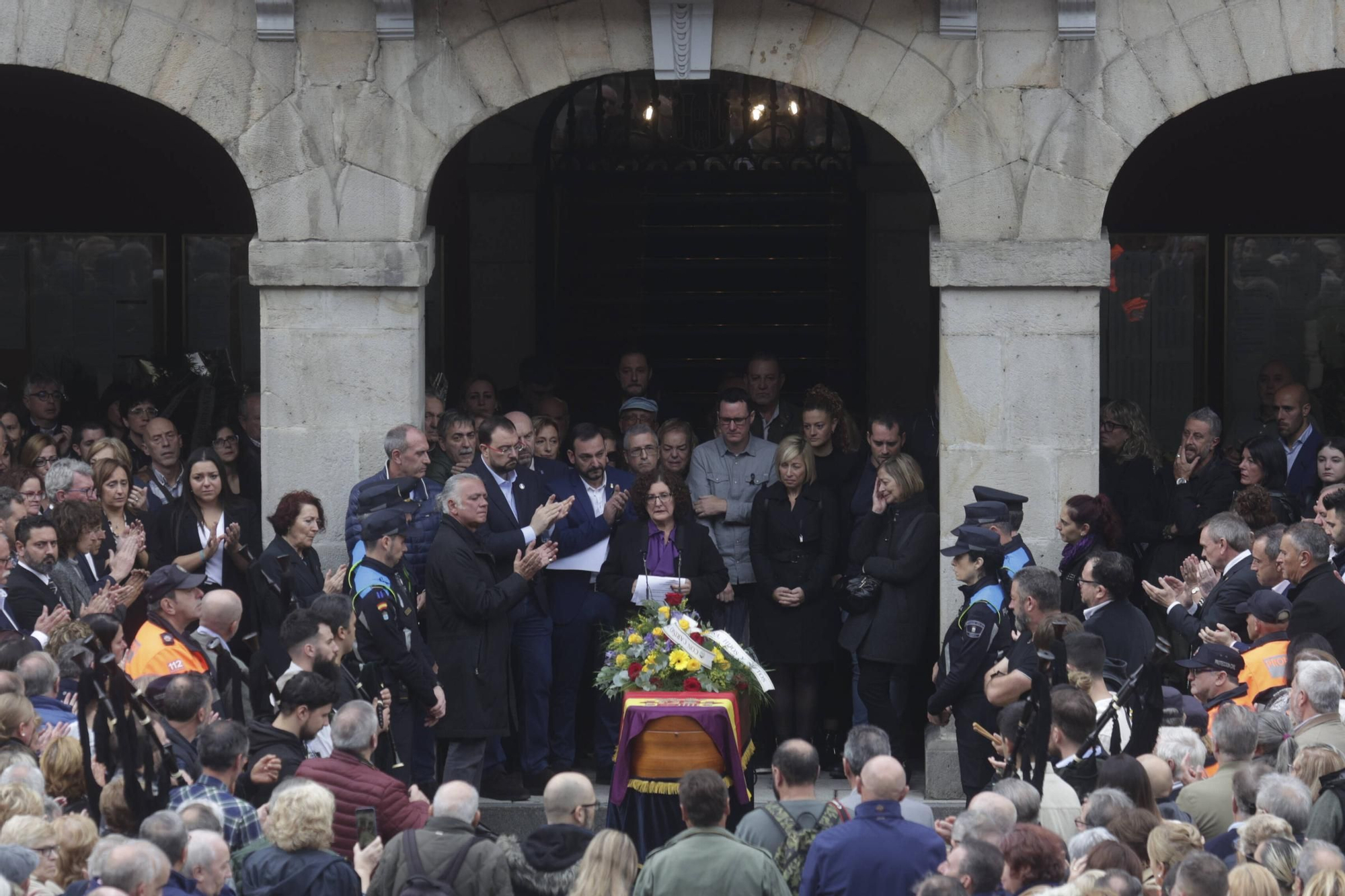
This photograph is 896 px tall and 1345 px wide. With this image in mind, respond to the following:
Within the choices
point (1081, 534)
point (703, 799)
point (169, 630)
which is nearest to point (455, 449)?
point (169, 630)

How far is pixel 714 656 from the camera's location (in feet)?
34.9

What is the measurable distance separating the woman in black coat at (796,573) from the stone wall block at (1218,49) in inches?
115

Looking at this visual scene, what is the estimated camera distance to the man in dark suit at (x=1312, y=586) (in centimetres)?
980

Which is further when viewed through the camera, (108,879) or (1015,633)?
(1015,633)

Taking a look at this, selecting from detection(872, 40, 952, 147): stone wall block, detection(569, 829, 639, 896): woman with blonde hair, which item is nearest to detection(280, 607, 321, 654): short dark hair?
detection(569, 829, 639, 896): woman with blonde hair

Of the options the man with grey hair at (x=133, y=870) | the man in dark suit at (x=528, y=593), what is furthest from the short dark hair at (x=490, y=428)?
the man with grey hair at (x=133, y=870)

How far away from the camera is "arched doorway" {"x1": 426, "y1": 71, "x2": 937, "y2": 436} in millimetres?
15258

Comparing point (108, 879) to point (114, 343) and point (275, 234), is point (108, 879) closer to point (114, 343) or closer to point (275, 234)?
point (275, 234)

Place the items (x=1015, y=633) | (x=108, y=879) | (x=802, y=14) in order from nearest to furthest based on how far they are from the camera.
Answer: (x=108, y=879) < (x=1015, y=633) < (x=802, y=14)

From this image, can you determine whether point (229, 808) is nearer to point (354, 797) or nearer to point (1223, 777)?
point (354, 797)

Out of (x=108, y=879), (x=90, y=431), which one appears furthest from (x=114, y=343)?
(x=108, y=879)

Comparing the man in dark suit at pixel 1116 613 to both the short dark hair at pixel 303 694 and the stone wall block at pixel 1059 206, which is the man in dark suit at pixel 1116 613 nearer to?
the stone wall block at pixel 1059 206

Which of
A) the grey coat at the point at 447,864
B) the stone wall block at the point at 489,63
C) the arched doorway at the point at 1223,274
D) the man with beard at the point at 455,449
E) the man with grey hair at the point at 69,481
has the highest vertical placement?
the stone wall block at the point at 489,63

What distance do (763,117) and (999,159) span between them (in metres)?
4.29
